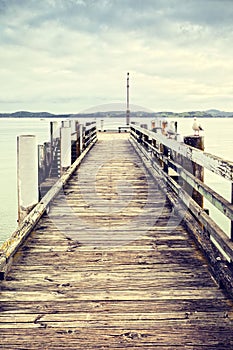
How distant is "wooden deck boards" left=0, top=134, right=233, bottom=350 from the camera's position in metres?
2.86

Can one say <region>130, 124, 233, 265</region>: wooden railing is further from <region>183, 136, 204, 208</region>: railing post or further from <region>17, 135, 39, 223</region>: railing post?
<region>17, 135, 39, 223</region>: railing post

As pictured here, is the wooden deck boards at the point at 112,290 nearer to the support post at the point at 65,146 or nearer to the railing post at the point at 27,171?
the railing post at the point at 27,171

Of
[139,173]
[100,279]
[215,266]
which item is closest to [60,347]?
[100,279]

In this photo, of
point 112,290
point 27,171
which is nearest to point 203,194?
point 112,290

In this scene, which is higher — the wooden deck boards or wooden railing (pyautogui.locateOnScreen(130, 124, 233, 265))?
wooden railing (pyautogui.locateOnScreen(130, 124, 233, 265))

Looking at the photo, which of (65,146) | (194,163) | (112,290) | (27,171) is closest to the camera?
(112,290)

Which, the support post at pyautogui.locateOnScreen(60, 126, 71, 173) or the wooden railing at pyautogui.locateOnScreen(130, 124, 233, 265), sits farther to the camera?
the support post at pyautogui.locateOnScreen(60, 126, 71, 173)

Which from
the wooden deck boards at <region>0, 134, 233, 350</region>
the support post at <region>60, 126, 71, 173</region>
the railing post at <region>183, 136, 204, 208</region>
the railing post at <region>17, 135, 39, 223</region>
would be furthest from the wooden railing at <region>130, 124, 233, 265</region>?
the support post at <region>60, 126, 71, 173</region>

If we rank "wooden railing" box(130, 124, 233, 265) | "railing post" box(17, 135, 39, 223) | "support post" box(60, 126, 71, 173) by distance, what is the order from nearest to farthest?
1. "wooden railing" box(130, 124, 233, 265)
2. "railing post" box(17, 135, 39, 223)
3. "support post" box(60, 126, 71, 173)

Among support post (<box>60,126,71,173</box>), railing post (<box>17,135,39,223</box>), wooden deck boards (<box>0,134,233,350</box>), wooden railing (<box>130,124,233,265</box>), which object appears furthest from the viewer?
support post (<box>60,126,71,173</box>)

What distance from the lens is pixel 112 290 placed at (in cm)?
355

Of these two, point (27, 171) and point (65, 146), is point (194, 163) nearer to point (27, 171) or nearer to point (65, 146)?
point (27, 171)

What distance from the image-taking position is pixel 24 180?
6145mm

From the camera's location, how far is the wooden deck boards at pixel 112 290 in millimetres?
2855
